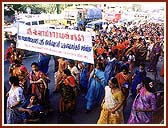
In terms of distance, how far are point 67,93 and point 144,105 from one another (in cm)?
83

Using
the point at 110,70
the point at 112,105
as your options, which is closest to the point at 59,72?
the point at 110,70

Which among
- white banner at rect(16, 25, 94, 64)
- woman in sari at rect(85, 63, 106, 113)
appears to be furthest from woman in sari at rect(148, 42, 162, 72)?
white banner at rect(16, 25, 94, 64)

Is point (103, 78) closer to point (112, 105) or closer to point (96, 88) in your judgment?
point (96, 88)

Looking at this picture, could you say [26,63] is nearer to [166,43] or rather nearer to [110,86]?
[110,86]

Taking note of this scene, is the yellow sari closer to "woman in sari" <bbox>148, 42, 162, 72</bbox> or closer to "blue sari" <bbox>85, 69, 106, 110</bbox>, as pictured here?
"blue sari" <bbox>85, 69, 106, 110</bbox>

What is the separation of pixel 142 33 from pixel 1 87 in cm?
165

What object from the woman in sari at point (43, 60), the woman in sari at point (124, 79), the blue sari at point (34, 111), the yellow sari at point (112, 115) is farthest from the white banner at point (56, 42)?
the blue sari at point (34, 111)

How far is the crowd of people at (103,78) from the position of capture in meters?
3.60

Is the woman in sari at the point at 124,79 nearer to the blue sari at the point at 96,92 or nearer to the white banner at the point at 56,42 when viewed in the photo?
the blue sari at the point at 96,92

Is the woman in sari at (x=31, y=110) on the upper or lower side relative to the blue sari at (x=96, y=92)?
lower

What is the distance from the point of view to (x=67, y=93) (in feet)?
12.0

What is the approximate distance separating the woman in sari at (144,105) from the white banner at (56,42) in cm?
63

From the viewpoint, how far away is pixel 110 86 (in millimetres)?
3598

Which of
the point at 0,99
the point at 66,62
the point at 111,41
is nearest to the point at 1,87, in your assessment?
the point at 0,99
